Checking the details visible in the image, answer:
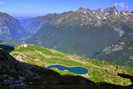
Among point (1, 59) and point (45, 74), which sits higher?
point (1, 59)

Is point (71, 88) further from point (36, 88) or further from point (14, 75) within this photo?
point (14, 75)

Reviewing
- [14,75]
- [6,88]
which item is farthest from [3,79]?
[6,88]

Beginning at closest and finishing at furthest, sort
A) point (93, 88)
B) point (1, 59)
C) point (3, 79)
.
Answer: point (93, 88) < point (3, 79) < point (1, 59)

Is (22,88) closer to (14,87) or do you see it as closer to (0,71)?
(14,87)

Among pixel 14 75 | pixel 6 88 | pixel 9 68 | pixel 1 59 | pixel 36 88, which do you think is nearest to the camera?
pixel 6 88

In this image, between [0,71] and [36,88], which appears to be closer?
[36,88]

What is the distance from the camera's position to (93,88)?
112562 mm

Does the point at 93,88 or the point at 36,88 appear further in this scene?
the point at 93,88

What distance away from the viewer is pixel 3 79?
120m

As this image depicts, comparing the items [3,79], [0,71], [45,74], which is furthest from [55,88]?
[45,74]

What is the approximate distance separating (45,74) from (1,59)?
3070 cm

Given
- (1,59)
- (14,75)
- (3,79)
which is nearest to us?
(3,79)

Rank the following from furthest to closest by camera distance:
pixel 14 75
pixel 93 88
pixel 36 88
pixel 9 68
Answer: pixel 9 68 → pixel 14 75 → pixel 93 88 → pixel 36 88

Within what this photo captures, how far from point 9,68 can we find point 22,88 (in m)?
52.4
